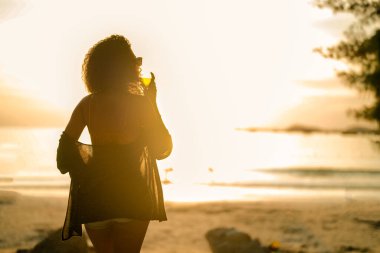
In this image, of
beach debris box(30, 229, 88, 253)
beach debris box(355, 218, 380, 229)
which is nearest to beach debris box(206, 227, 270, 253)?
beach debris box(30, 229, 88, 253)

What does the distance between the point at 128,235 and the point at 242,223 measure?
441 inches

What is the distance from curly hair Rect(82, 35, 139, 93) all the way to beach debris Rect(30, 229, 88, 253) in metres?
5.37

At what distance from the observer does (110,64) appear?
3062 millimetres

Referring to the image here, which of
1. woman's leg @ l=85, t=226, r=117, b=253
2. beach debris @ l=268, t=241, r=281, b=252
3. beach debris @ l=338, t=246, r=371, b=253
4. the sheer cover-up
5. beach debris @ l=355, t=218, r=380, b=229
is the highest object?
the sheer cover-up

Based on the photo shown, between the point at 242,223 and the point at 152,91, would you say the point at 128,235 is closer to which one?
the point at 152,91

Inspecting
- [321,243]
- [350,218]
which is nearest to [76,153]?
[321,243]

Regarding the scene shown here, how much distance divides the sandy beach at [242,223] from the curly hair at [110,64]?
7021 millimetres

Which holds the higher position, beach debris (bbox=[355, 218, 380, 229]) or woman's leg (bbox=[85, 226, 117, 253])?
woman's leg (bbox=[85, 226, 117, 253])

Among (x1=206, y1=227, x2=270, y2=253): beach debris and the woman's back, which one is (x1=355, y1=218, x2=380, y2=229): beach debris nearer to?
(x1=206, y1=227, x2=270, y2=253): beach debris

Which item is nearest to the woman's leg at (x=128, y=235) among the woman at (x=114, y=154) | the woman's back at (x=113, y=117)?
the woman at (x=114, y=154)

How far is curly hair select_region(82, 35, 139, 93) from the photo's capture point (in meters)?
3.06

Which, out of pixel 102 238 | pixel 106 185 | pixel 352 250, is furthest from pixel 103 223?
pixel 352 250

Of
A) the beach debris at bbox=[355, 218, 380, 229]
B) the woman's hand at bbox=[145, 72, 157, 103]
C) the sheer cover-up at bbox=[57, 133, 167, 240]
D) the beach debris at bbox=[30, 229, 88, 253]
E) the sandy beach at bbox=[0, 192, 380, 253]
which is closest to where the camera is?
the sheer cover-up at bbox=[57, 133, 167, 240]

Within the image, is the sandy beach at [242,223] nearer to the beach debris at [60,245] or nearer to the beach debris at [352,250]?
the beach debris at [352,250]
